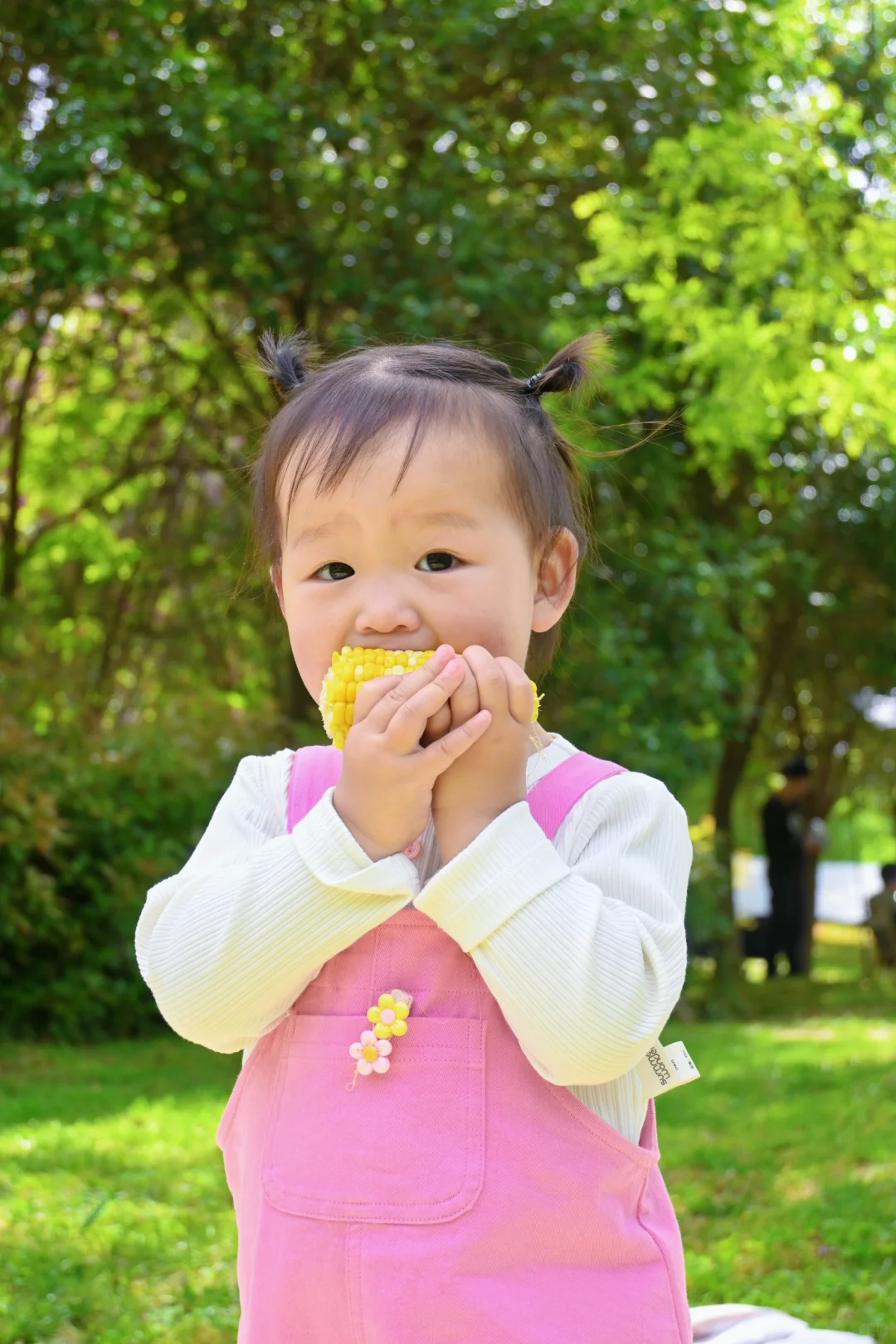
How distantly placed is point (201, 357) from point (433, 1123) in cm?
925

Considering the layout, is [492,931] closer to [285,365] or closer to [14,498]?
[285,365]

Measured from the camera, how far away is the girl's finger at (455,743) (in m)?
1.69

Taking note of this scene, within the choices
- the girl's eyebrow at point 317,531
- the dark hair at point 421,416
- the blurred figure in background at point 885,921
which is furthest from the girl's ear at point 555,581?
the blurred figure in background at point 885,921

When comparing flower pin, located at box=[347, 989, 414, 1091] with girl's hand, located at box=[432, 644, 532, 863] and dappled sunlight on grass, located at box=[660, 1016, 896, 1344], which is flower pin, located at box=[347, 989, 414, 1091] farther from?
dappled sunlight on grass, located at box=[660, 1016, 896, 1344]

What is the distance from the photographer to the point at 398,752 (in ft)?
5.56

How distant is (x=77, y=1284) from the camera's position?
322cm

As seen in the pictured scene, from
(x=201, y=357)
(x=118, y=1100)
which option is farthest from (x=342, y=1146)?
(x=201, y=357)

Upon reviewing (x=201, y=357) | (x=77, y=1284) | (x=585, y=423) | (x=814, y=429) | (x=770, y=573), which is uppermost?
(x=585, y=423)

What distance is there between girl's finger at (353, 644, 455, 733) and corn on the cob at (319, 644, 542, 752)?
25 millimetres

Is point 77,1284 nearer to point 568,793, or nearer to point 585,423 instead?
point 568,793

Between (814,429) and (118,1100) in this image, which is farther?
(814,429)

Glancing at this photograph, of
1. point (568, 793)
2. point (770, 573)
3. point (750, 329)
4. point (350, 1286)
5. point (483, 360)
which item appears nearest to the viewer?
point (350, 1286)

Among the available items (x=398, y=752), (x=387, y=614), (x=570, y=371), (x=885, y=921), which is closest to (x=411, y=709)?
(x=398, y=752)

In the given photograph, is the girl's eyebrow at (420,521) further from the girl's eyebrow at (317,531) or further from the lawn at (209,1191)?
the lawn at (209,1191)
